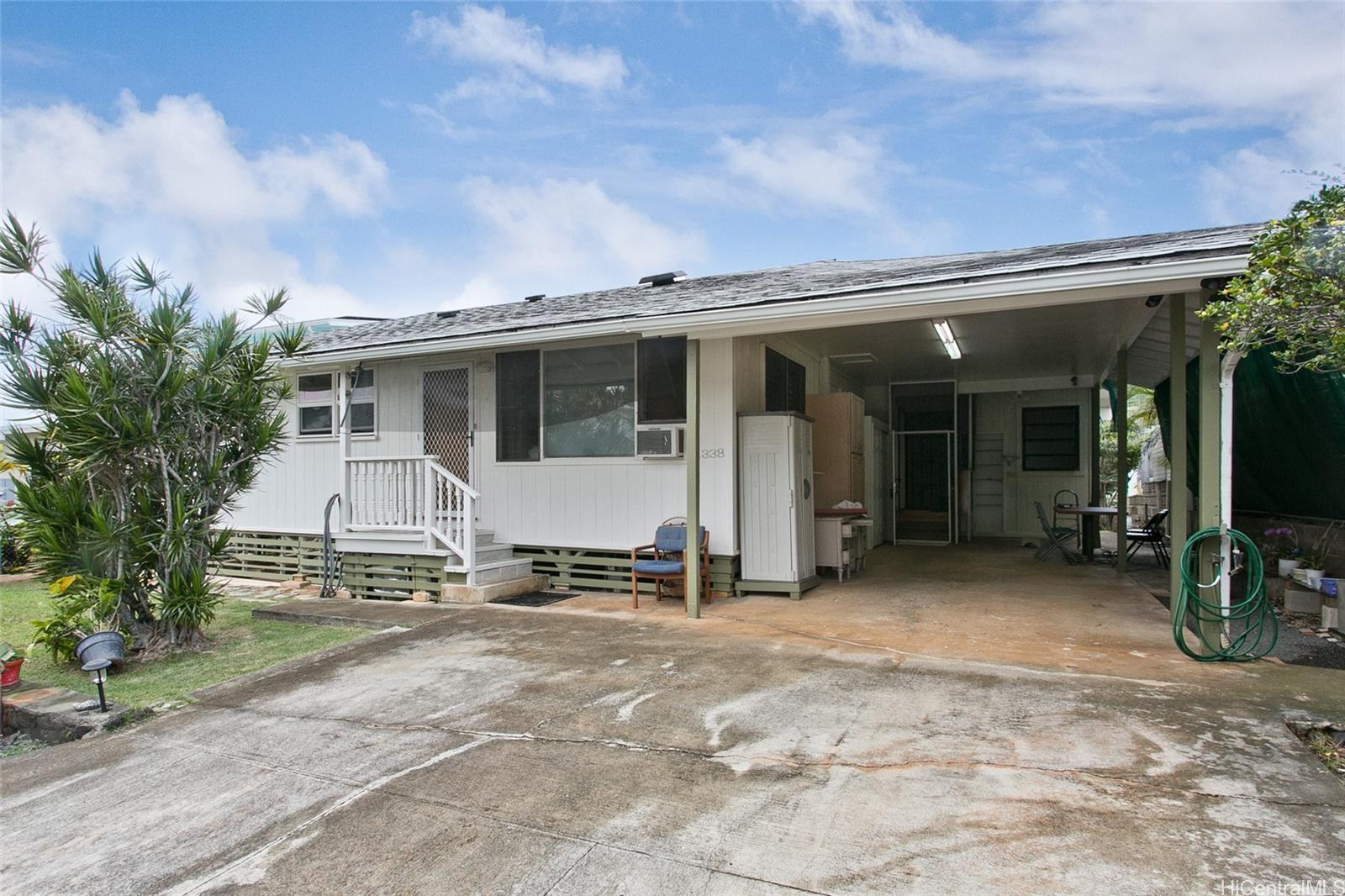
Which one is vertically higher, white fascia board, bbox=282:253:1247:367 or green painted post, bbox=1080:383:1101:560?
white fascia board, bbox=282:253:1247:367

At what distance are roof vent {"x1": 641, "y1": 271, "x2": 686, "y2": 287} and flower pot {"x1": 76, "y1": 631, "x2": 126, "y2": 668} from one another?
6.54 m

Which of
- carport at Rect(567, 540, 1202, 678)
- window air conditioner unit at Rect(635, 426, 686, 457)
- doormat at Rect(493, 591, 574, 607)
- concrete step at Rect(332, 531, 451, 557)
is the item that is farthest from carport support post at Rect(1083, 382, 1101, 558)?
concrete step at Rect(332, 531, 451, 557)

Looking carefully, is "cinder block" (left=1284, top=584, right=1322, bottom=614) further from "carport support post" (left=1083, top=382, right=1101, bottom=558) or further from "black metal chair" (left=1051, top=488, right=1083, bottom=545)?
"black metal chair" (left=1051, top=488, right=1083, bottom=545)

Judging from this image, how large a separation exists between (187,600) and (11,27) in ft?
16.0

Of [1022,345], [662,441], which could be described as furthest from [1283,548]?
[662,441]

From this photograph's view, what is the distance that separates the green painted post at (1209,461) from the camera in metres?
4.53

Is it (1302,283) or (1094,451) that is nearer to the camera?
(1302,283)

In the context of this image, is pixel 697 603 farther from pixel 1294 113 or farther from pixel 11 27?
pixel 1294 113

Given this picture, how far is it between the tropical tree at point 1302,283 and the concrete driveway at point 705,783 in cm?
180

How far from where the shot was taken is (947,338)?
8.38 m

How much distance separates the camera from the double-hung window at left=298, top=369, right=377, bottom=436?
8.64 meters

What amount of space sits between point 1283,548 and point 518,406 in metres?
7.61

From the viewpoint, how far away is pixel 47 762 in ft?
11.8

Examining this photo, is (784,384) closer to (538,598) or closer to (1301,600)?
(538,598)
